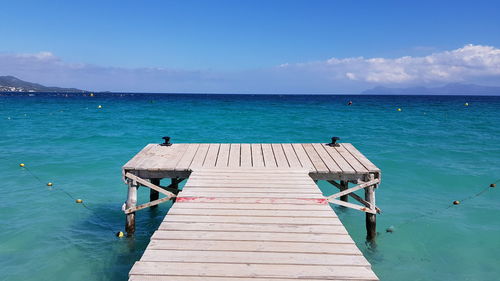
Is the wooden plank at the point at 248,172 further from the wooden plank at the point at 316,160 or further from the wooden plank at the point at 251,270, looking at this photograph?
the wooden plank at the point at 251,270

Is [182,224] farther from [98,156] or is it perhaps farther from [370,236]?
[98,156]

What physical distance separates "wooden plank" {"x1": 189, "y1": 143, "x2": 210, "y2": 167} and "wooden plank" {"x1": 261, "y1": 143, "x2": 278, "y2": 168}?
1.47 meters

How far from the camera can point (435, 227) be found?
9.55 m

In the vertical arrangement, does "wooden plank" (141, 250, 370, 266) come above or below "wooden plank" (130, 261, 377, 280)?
above

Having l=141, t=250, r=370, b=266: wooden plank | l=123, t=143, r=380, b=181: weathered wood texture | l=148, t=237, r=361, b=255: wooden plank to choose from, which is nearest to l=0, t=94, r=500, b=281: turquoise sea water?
l=123, t=143, r=380, b=181: weathered wood texture

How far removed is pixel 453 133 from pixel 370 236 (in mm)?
22793

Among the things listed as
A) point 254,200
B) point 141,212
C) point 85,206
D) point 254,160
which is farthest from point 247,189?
point 85,206

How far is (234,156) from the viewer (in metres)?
8.77

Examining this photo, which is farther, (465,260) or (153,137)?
(153,137)

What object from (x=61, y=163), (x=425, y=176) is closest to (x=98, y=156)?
(x=61, y=163)

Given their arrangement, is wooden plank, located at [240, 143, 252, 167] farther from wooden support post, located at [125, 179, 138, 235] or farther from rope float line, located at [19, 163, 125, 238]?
rope float line, located at [19, 163, 125, 238]

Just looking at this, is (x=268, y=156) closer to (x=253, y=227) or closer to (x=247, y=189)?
(x=247, y=189)

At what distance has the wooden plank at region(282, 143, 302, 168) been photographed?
7980 mm

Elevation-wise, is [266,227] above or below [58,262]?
above
